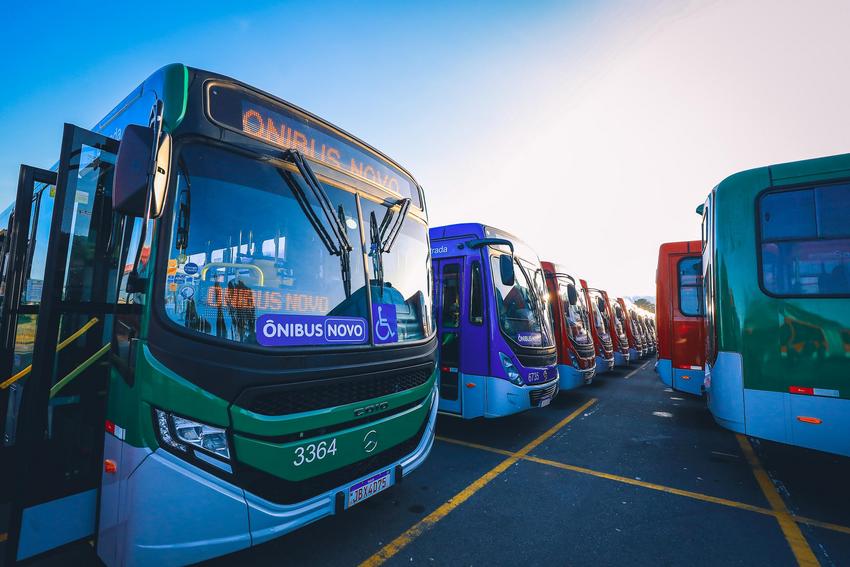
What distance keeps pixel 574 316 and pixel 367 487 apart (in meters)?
8.18

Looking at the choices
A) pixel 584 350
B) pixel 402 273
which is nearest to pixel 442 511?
pixel 402 273

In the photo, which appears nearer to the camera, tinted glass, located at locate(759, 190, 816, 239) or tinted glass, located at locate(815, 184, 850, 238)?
tinted glass, located at locate(815, 184, 850, 238)

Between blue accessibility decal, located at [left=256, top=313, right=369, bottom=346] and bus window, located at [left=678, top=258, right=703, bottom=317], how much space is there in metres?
7.77

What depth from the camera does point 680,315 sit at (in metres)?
8.16

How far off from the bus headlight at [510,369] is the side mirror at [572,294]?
4.75 meters

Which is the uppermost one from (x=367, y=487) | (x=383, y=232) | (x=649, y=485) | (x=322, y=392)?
(x=383, y=232)

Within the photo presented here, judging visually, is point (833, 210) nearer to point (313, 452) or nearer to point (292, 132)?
point (292, 132)

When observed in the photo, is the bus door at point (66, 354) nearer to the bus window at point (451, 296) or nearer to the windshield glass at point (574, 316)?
the bus window at point (451, 296)

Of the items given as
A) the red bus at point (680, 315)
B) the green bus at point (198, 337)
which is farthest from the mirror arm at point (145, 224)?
the red bus at point (680, 315)

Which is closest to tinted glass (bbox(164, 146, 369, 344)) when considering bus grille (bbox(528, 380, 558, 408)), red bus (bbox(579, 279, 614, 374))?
bus grille (bbox(528, 380, 558, 408))

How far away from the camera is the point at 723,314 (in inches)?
170

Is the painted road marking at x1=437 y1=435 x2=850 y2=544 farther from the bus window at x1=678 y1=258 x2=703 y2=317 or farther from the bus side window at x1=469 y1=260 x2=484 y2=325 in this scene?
the bus window at x1=678 y1=258 x2=703 y2=317

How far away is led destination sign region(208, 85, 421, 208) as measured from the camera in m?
2.48

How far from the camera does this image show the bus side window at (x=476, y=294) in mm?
5957
